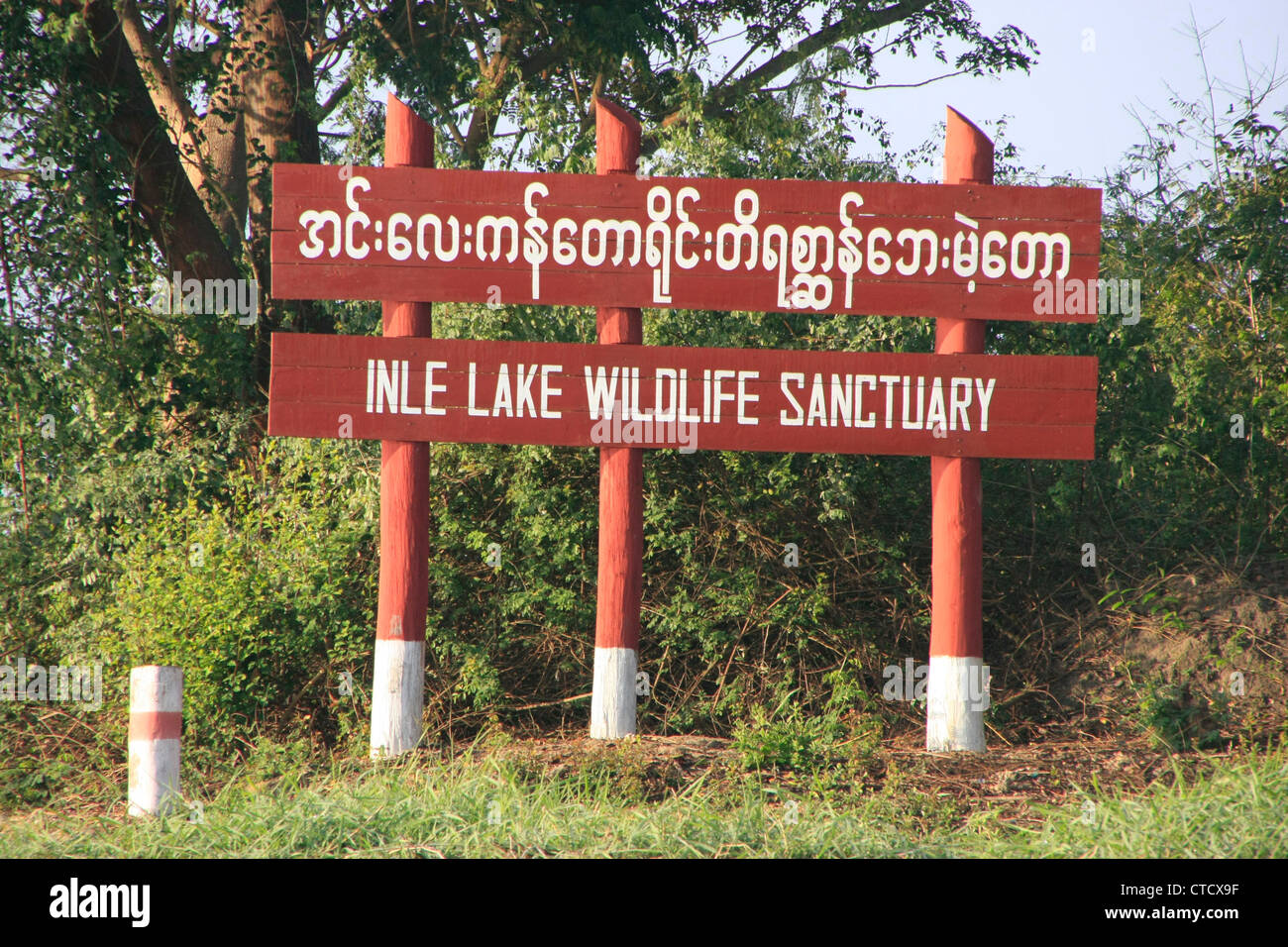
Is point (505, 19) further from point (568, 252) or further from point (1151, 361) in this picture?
point (1151, 361)

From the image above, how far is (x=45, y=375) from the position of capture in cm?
784

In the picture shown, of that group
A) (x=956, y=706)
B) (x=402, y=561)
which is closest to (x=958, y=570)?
(x=956, y=706)

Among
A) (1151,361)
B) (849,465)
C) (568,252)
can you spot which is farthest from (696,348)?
(1151,361)

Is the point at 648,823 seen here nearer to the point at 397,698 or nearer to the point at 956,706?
the point at 397,698

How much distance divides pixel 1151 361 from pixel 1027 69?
5959mm

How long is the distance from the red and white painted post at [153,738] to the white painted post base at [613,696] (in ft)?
7.17

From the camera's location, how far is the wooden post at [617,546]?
6.20m

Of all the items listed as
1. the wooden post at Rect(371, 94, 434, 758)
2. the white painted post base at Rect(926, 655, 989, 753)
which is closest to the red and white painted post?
the wooden post at Rect(371, 94, 434, 758)

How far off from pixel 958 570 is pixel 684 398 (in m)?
1.82

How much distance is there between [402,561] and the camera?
630cm

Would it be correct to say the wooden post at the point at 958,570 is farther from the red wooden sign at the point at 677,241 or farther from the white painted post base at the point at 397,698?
the white painted post base at the point at 397,698

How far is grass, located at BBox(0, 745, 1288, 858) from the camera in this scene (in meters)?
4.48

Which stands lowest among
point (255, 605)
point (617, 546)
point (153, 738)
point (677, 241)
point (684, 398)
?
point (153, 738)

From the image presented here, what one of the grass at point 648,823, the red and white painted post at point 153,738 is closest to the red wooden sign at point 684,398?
the red and white painted post at point 153,738
